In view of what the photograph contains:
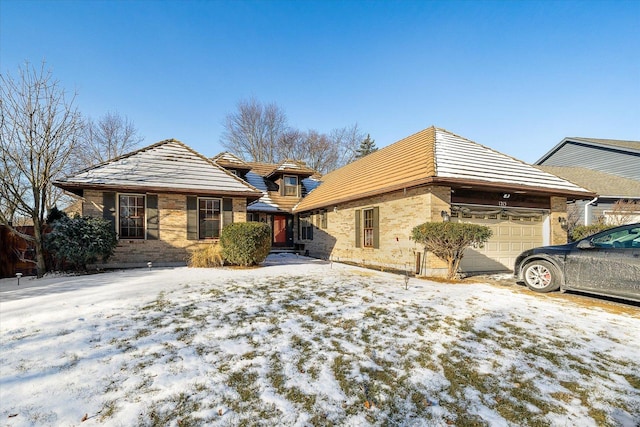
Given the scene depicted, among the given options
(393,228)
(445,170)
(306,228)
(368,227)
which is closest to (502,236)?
(445,170)

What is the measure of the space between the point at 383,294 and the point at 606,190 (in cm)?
1877

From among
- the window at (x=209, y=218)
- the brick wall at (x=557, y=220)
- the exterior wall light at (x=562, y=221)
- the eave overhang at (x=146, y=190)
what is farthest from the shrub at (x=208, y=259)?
the exterior wall light at (x=562, y=221)

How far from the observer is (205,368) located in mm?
3041

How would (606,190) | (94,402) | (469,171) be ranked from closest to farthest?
Answer: (94,402), (469,171), (606,190)

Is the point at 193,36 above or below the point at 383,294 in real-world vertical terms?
above

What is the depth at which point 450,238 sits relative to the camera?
7.70 m

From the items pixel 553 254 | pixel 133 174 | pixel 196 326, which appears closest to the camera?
pixel 196 326

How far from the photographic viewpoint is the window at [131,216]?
10.6m

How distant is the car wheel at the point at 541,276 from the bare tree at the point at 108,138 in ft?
99.2

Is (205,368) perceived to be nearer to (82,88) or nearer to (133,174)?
(133,174)

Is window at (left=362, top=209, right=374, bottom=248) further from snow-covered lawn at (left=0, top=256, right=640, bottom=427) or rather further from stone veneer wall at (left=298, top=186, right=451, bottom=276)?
snow-covered lawn at (left=0, top=256, right=640, bottom=427)

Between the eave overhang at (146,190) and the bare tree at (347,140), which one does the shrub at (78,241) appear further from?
the bare tree at (347,140)

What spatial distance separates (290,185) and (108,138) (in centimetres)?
1919

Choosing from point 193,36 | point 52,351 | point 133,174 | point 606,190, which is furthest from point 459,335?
point 606,190
